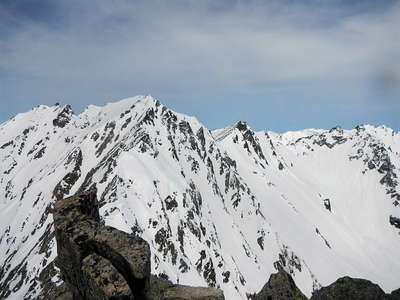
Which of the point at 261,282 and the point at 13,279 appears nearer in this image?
the point at 13,279

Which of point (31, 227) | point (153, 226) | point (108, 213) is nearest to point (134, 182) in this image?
point (153, 226)

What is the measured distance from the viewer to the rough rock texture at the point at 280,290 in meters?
26.8

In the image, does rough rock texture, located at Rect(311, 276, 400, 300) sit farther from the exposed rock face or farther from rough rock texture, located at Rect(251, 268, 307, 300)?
the exposed rock face

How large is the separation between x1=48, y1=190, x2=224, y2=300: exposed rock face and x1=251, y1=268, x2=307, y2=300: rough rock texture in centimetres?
644

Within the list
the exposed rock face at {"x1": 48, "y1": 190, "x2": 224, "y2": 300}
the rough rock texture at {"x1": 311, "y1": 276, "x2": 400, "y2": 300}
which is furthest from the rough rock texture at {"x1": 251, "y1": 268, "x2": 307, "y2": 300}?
the exposed rock face at {"x1": 48, "y1": 190, "x2": 224, "y2": 300}

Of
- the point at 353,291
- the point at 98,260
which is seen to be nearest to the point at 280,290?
the point at 353,291

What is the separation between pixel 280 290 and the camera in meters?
27.1

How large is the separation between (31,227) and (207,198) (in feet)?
235

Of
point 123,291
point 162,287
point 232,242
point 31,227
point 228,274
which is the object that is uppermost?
point 31,227

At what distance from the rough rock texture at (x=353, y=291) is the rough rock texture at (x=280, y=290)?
12.2ft

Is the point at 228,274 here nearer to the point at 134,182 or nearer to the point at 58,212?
the point at 134,182

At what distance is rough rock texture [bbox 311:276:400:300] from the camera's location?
72.1 ft

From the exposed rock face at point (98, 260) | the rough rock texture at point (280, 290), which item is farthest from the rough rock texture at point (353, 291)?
the exposed rock face at point (98, 260)

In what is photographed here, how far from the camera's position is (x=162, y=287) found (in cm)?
2386
